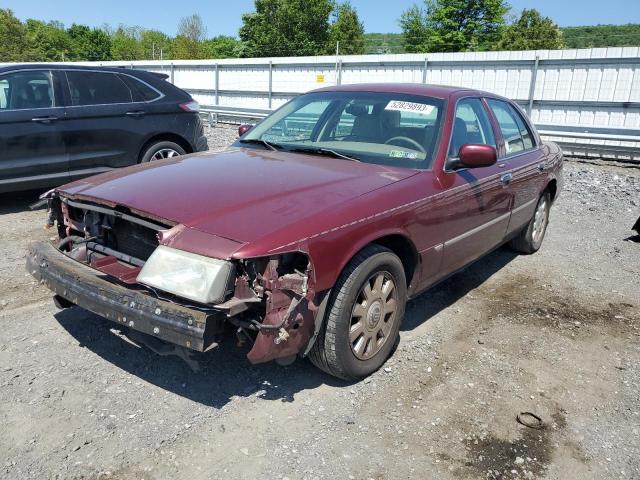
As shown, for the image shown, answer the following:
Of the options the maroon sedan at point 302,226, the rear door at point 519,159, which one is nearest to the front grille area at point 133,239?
the maroon sedan at point 302,226

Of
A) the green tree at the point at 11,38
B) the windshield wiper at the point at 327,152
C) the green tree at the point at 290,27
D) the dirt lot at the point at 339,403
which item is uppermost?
the green tree at the point at 290,27

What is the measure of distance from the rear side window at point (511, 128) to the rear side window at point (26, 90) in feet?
16.4

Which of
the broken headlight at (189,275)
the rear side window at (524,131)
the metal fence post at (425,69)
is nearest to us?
the broken headlight at (189,275)

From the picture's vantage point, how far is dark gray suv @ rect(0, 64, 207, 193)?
19.9 ft

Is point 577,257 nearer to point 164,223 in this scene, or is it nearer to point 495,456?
point 495,456

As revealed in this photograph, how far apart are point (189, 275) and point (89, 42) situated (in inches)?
3153

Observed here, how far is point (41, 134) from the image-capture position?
6.17m

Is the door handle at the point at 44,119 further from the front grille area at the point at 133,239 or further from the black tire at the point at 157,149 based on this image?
the front grille area at the point at 133,239

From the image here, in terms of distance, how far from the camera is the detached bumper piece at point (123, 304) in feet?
8.00

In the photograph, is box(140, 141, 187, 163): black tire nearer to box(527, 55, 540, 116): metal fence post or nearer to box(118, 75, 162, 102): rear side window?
box(118, 75, 162, 102): rear side window

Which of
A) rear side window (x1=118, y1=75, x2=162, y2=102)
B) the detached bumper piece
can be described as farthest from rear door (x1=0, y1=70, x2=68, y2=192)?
the detached bumper piece

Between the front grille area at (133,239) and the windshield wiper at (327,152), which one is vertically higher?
the windshield wiper at (327,152)

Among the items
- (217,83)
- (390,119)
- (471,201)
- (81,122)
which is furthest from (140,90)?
(217,83)

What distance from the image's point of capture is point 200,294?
96.5 inches
